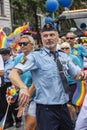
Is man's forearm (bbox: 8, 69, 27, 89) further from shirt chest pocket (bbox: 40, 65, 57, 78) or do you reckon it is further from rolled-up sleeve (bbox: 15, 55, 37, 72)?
shirt chest pocket (bbox: 40, 65, 57, 78)

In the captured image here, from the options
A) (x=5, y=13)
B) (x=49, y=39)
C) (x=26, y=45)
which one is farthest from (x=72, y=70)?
(x=5, y=13)

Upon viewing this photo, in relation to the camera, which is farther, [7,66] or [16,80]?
[7,66]

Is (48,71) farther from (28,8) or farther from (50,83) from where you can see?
(28,8)

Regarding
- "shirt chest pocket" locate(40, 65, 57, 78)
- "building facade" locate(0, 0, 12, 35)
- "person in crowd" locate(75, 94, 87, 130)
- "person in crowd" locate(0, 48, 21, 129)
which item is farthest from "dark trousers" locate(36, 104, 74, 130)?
"building facade" locate(0, 0, 12, 35)

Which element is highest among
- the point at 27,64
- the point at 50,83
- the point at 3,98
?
the point at 27,64

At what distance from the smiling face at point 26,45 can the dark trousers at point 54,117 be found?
159 centimetres

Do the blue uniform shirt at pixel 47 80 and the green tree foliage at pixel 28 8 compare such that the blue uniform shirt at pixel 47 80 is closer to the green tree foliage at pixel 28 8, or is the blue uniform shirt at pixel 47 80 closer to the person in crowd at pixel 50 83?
the person in crowd at pixel 50 83

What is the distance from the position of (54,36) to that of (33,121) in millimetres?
1492

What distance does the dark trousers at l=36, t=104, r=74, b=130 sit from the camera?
491 centimetres

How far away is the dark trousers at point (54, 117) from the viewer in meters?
4.91

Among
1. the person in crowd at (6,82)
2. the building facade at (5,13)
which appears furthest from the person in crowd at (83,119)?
the building facade at (5,13)

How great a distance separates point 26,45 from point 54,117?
1836mm

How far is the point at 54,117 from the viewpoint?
4.92 m

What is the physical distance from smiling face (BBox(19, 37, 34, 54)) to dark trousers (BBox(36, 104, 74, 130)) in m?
1.59
